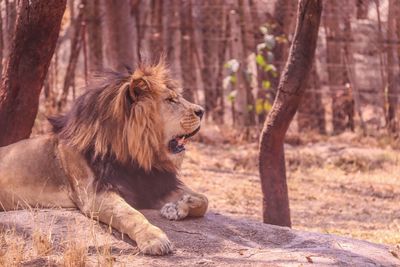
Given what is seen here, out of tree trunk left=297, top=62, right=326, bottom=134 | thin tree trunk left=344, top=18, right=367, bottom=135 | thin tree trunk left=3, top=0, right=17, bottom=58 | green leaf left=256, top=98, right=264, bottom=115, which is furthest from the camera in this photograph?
tree trunk left=297, top=62, right=326, bottom=134

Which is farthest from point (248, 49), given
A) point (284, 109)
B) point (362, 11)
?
point (284, 109)

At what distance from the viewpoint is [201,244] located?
4.85 m

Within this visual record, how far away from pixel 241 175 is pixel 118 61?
1.84 m

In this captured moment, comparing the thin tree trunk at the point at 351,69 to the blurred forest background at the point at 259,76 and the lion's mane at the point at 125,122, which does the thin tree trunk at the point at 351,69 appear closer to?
the blurred forest background at the point at 259,76

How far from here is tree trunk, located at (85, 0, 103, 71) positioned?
11422mm

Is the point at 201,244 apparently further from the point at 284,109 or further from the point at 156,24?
the point at 156,24

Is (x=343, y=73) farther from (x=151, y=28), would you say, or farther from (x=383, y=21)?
(x=151, y=28)

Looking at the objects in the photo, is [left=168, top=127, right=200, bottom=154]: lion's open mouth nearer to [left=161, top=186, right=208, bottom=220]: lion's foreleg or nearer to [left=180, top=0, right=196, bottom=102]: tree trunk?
[left=161, top=186, right=208, bottom=220]: lion's foreleg

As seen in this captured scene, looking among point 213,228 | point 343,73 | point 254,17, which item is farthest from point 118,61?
point 213,228

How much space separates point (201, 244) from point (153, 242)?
1.49ft

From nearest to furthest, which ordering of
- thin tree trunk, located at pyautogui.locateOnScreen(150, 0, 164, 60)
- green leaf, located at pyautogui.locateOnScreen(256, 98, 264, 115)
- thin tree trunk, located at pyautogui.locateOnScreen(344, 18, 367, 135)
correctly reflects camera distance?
green leaf, located at pyautogui.locateOnScreen(256, 98, 264, 115), thin tree trunk, located at pyautogui.locateOnScreen(344, 18, 367, 135), thin tree trunk, located at pyautogui.locateOnScreen(150, 0, 164, 60)

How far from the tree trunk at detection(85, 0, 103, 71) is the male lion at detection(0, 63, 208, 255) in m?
6.14

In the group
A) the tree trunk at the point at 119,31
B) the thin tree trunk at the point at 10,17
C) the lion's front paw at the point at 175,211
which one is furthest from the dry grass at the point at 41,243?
the tree trunk at the point at 119,31

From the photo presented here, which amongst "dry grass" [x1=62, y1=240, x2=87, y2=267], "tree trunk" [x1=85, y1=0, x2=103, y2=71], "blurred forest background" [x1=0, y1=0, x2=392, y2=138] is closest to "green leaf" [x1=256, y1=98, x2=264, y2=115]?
"blurred forest background" [x1=0, y1=0, x2=392, y2=138]
